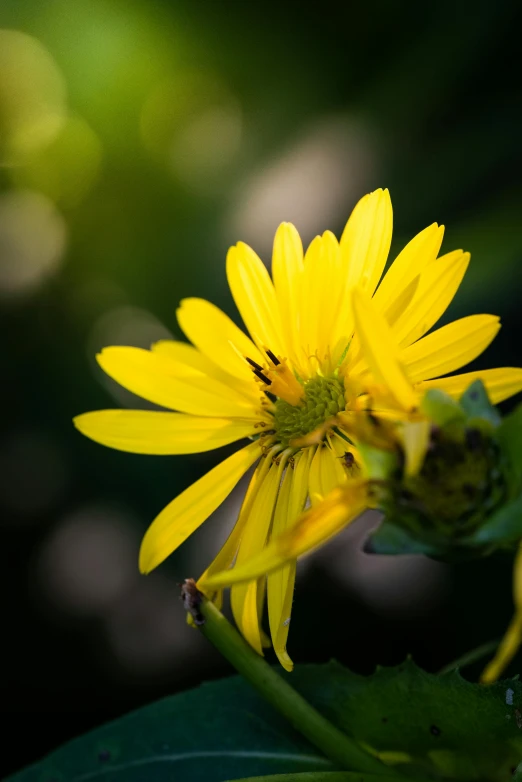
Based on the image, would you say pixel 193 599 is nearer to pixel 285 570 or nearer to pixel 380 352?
pixel 285 570

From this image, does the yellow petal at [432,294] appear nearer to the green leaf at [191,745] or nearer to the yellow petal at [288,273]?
the yellow petal at [288,273]

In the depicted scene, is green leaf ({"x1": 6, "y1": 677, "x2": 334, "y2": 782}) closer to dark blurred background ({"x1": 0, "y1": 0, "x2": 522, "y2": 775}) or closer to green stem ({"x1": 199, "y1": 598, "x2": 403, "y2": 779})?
green stem ({"x1": 199, "y1": 598, "x2": 403, "y2": 779})

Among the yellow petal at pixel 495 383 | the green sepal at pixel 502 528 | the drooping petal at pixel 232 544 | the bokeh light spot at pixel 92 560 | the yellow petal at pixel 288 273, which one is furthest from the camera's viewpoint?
the bokeh light spot at pixel 92 560

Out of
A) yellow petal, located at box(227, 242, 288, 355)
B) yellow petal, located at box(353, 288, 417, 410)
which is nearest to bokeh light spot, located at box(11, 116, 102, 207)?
yellow petal, located at box(227, 242, 288, 355)

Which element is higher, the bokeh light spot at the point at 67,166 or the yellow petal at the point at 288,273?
the bokeh light spot at the point at 67,166

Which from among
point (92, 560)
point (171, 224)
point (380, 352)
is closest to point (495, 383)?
point (380, 352)

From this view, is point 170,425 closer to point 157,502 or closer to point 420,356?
point 420,356

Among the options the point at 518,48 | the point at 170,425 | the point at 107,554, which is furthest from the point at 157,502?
the point at 518,48

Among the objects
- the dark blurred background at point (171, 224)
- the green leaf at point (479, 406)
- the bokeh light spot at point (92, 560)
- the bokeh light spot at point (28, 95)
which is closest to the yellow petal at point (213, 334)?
the green leaf at point (479, 406)
